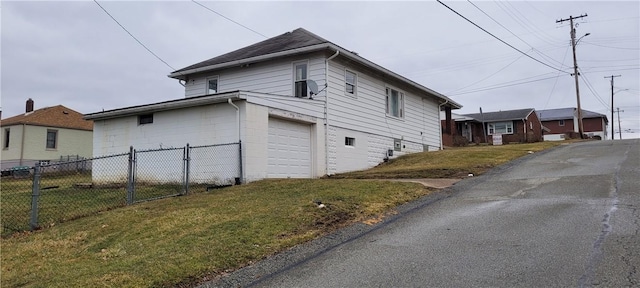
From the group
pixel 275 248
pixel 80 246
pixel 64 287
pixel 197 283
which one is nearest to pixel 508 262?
pixel 275 248

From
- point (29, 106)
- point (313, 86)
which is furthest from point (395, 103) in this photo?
point (29, 106)

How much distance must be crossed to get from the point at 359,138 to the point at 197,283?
1420 cm

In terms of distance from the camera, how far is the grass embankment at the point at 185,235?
5574 mm

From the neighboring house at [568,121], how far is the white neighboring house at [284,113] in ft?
155

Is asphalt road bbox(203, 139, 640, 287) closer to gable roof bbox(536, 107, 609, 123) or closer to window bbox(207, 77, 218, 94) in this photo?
window bbox(207, 77, 218, 94)

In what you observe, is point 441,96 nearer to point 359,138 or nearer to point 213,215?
point 359,138

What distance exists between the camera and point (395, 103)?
872 inches

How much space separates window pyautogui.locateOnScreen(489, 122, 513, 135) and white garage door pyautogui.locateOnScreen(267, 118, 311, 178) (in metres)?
39.1

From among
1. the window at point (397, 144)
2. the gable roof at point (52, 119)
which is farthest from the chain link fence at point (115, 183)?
the gable roof at point (52, 119)

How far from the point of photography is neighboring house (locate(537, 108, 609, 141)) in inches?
2415

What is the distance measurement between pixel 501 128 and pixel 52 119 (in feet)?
140

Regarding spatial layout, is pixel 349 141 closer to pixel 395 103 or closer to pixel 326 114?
pixel 326 114

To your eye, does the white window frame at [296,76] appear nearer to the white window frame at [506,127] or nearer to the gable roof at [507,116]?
the gable roof at [507,116]

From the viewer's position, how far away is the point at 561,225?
6.84 m
